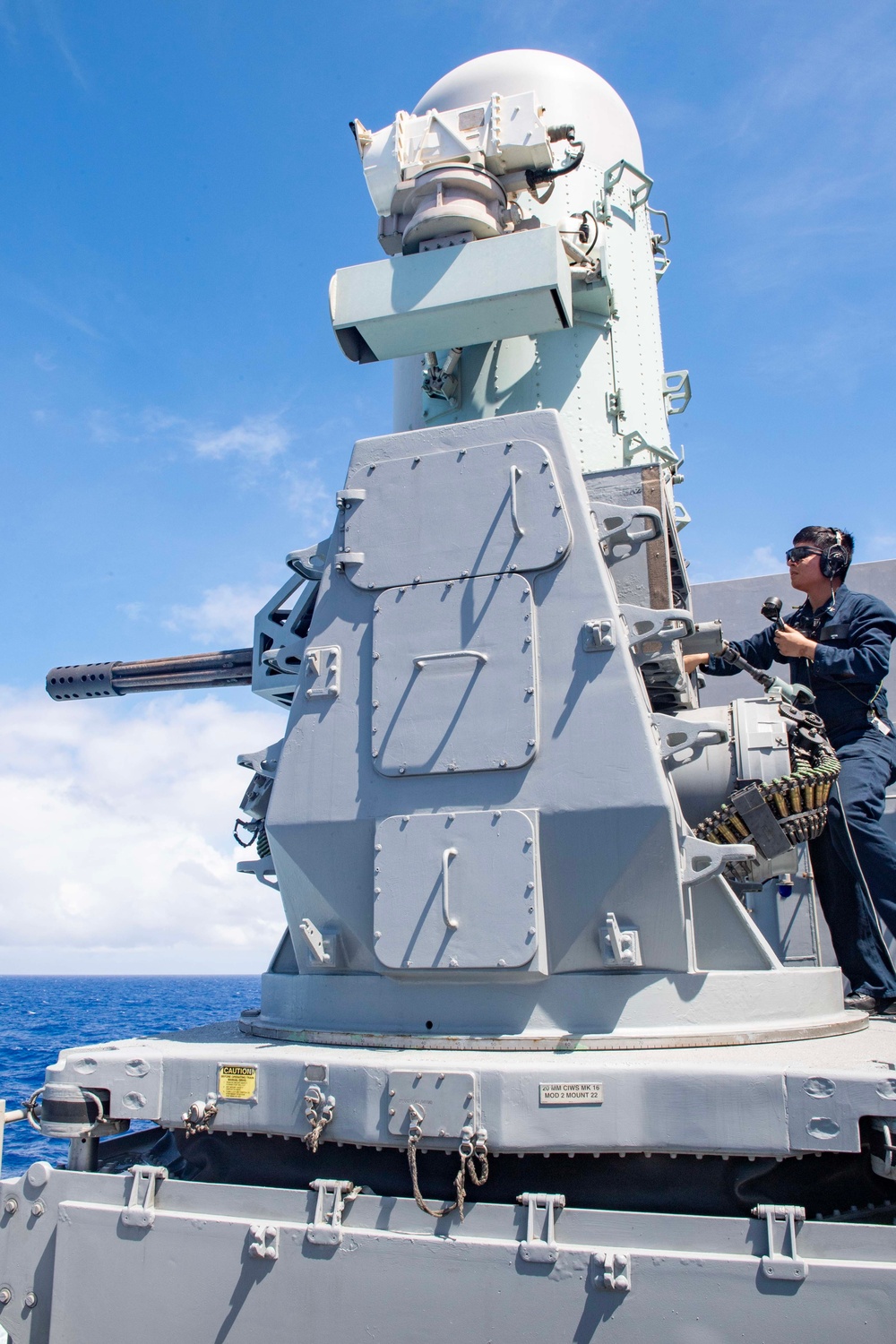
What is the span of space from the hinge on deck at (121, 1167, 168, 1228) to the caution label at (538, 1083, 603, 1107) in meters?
1.60

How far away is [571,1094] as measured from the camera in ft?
12.3

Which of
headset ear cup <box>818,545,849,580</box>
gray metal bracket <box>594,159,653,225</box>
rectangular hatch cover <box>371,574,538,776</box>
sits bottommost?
rectangular hatch cover <box>371,574,538,776</box>

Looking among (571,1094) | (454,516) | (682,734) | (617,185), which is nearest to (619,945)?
(571,1094)

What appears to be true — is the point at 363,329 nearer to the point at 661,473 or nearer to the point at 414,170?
the point at 414,170

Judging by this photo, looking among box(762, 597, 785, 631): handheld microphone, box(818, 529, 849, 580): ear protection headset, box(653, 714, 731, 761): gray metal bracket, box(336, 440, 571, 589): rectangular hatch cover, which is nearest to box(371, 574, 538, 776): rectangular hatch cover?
box(336, 440, 571, 589): rectangular hatch cover

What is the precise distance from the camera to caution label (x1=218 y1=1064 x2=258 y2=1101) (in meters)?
4.16

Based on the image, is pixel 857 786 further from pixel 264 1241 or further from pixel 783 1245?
pixel 264 1241

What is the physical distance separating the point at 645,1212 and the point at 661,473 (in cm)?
336

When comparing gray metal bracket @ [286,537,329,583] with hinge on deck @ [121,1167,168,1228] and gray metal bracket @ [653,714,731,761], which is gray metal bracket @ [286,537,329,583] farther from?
hinge on deck @ [121,1167,168,1228]

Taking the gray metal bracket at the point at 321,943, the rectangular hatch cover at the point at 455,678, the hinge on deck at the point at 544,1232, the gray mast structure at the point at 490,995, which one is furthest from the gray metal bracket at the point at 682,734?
the hinge on deck at the point at 544,1232

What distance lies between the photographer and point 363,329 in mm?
5793

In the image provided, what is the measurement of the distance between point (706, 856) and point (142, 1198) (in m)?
2.63

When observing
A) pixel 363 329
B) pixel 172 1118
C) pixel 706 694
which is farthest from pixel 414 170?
pixel 706 694

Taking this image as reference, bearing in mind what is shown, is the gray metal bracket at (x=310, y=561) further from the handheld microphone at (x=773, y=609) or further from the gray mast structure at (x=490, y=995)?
the handheld microphone at (x=773, y=609)
